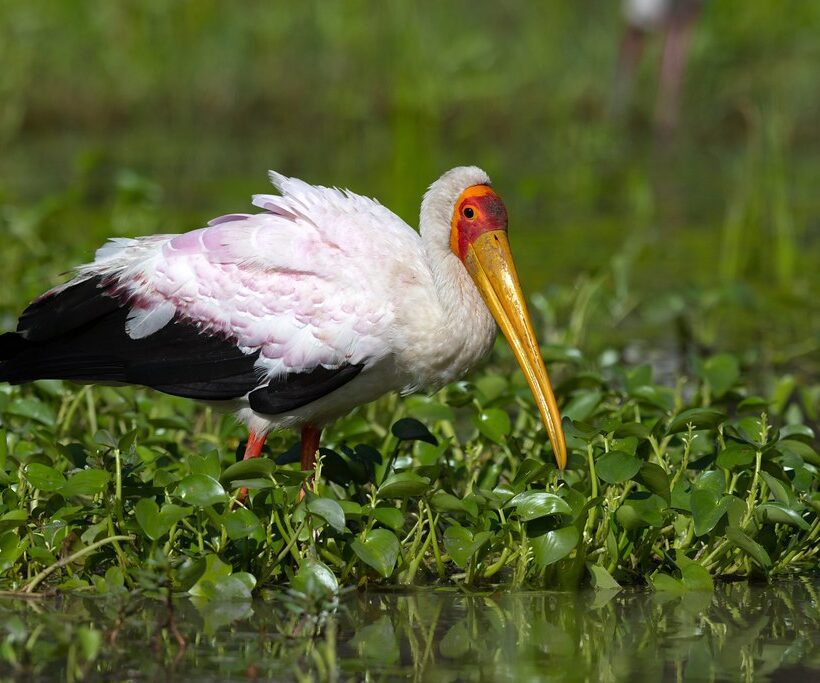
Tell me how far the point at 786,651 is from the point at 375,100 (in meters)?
9.92

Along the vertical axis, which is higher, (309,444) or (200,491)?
(200,491)

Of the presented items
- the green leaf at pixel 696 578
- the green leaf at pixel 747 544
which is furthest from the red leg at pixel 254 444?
the green leaf at pixel 747 544

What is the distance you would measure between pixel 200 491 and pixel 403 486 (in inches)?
20.5

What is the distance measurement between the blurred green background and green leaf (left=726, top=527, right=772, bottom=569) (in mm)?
5486

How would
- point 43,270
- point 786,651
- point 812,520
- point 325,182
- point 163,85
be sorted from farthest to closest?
1. point 163,85
2. point 325,182
3. point 43,270
4. point 812,520
5. point 786,651

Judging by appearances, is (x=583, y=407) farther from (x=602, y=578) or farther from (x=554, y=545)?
(x=554, y=545)

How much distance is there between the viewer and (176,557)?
13.2ft

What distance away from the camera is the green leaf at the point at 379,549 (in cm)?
379

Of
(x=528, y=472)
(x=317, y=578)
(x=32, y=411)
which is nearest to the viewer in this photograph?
(x=317, y=578)

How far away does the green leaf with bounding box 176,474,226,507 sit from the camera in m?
3.80

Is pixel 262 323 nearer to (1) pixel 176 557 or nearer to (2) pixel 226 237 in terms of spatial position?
(2) pixel 226 237

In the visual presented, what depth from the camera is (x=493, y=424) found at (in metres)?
4.55

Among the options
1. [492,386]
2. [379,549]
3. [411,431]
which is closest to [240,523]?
[379,549]

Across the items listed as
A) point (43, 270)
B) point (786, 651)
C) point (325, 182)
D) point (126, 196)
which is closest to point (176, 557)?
point (786, 651)
